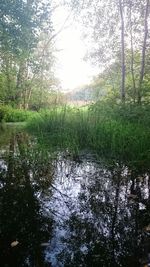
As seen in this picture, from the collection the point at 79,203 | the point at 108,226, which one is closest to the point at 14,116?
the point at 79,203

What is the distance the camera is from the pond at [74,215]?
1750mm

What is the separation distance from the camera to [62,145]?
5582 mm

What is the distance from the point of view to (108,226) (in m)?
2.16

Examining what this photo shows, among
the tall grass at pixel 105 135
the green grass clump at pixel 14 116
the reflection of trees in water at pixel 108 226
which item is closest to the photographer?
the reflection of trees in water at pixel 108 226

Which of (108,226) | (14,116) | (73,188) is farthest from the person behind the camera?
(14,116)

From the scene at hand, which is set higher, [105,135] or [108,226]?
[105,135]

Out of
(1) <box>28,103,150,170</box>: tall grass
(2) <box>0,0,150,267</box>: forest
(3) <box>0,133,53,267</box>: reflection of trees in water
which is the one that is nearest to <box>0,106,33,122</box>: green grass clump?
(2) <box>0,0,150,267</box>: forest

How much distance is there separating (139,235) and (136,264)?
391 millimetres

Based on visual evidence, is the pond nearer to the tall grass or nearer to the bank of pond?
the bank of pond

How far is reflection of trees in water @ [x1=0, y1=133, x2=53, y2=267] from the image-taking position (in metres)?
1.75

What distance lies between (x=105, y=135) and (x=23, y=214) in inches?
A: 127

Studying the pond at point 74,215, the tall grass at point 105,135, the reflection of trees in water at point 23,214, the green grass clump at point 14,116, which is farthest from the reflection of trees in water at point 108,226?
the green grass clump at point 14,116

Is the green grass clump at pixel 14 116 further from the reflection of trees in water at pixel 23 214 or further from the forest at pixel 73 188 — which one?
the reflection of trees in water at pixel 23 214

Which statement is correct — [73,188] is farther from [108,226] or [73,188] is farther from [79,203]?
[108,226]
